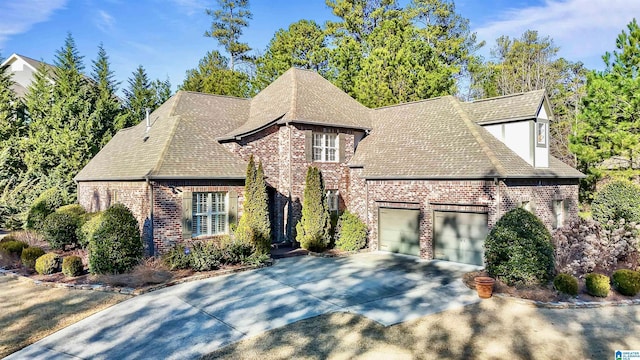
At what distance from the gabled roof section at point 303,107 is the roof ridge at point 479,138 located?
4.49 meters

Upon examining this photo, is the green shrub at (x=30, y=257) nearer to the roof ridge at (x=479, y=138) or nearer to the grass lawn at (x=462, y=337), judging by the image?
the grass lawn at (x=462, y=337)

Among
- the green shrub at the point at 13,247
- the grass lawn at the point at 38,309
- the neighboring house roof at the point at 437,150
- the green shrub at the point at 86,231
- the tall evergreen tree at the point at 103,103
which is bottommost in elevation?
the grass lawn at the point at 38,309

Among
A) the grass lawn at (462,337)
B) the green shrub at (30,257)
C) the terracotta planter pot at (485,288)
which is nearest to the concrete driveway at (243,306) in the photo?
the terracotta planter pot at (485,288)

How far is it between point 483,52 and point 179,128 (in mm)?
34443

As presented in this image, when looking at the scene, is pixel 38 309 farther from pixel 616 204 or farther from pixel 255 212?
pixel 616 204

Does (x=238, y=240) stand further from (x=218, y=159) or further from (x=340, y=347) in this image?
(x=340, y=347)

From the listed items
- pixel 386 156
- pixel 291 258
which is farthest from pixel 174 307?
pixel 386 156

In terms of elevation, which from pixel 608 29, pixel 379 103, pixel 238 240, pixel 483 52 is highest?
pixel 483 52

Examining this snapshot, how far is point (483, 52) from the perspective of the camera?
41.1 m

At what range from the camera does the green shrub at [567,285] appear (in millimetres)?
9984

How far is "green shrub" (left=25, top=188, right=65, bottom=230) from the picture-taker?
64.7 feet

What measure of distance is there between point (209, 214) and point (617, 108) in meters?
19.6

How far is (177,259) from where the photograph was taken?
1298cm

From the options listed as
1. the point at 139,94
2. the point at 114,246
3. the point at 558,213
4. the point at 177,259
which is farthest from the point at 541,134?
the point at 139,94
